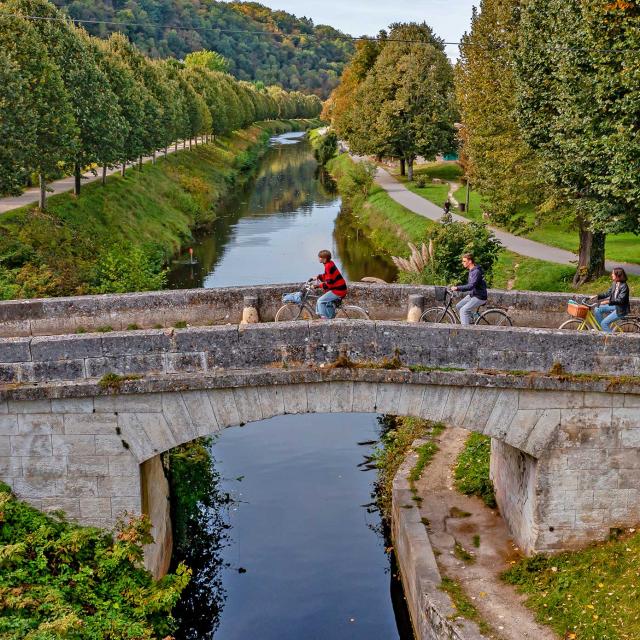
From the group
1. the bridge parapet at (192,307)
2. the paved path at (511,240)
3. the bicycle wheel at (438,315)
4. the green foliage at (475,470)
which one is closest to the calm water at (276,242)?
the paved path at (511,240)

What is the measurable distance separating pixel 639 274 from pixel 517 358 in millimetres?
17130

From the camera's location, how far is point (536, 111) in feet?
80.9

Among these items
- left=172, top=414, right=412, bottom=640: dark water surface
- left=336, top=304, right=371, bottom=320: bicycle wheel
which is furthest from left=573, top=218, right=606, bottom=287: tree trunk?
left=336, top=304, right=371, bottom=320: bicycle wheel

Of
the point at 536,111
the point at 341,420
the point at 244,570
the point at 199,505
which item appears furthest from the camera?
the point at 536,111

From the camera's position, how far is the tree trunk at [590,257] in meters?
27.2

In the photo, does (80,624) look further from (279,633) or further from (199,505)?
(199,505)

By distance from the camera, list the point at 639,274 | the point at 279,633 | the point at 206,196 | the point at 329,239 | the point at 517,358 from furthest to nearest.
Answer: the point at 206,196, the point at 329,239, the point at 639,274, the point at 279,633, the point at 517,358

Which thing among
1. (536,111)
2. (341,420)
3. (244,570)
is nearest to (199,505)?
(244,570)

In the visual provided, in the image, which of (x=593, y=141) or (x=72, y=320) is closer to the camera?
(x=72, y=320)

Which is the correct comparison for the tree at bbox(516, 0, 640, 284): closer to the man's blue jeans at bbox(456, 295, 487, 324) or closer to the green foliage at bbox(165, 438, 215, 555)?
the man's blue jeans at bbox(456, 295, 487, 324)

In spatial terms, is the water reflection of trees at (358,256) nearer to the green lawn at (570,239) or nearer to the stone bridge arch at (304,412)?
the green lawn at (570,239)

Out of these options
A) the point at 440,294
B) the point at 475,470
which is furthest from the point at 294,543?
the point at 440,294

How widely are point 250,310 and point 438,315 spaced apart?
131 inches

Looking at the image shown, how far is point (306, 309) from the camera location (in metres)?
15.0
